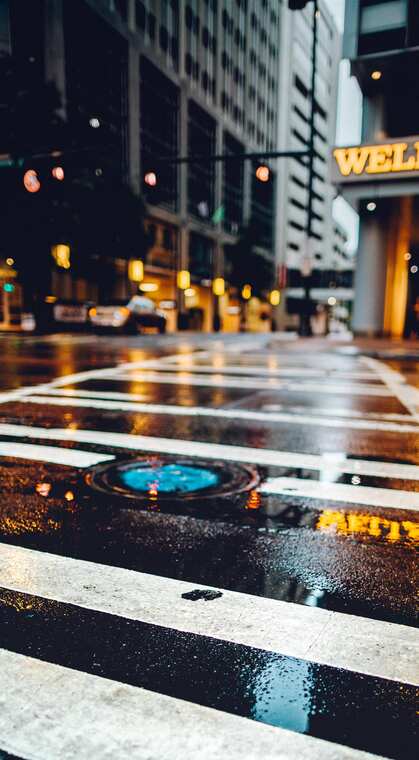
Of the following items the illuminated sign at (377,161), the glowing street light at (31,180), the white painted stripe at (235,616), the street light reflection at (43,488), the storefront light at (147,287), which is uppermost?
the illuminated sign at (377,161)

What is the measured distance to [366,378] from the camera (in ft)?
39.5

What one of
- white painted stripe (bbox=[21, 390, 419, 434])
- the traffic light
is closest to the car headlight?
the traffic light

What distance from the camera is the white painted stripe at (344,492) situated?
4.05 m

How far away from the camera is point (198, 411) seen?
7.72 meters

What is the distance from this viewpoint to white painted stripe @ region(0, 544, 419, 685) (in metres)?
2.20

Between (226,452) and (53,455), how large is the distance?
1.72 meters

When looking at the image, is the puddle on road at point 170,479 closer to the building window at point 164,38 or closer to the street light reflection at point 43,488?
the street light reflection at point 43,488

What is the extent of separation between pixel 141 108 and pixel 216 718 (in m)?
43.9

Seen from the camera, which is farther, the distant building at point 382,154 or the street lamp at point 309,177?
the distant building at point 382,154

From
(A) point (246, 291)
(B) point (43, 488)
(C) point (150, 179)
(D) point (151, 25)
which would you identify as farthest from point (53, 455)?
(A) point (246, 291)

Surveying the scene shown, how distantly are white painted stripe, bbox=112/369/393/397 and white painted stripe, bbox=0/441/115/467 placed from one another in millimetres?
5240

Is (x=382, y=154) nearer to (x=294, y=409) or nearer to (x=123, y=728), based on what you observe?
(x=294, y=409)

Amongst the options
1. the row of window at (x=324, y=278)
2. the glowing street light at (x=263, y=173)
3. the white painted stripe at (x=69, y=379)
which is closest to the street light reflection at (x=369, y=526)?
the white painted stripe at (x=69, y=379)

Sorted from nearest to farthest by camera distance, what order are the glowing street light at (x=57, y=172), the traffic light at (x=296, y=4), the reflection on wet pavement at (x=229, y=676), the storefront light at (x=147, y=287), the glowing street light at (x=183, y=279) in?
the reflection on wet pavement at (x=229, y=676) < the glowing street light at (x=57, y=172) < the traffic light at (x=296, y=4) < the storefront light at (x=147, y=287) < the glowing street light at (x=183, y=279)
